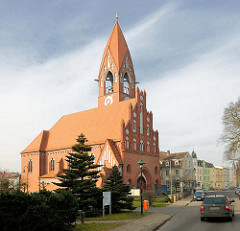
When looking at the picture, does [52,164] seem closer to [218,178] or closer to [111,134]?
[111,134]

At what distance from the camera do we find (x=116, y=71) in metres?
54.9

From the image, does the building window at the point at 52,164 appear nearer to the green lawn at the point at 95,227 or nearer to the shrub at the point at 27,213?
the green lawn at the point at 95,227

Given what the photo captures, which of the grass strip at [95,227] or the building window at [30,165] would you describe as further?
the building window at [30,165]

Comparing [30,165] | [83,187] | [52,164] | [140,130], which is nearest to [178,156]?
[140,130]

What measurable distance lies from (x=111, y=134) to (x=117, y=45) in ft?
66.2

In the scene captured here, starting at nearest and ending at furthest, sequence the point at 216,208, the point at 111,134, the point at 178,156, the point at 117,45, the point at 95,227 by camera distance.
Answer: the point at 95,227 < the point at 216,208 < the point at 111,134 < the point at 117,45 < the point at 178,156

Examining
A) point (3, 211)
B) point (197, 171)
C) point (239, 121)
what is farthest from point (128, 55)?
point (197, 171)

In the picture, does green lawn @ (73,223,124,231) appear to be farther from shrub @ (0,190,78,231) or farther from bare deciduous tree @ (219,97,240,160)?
bare deciduous tree @ (219,97,240,160)

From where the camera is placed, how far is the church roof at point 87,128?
1818 inches

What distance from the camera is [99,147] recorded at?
45.2 meters

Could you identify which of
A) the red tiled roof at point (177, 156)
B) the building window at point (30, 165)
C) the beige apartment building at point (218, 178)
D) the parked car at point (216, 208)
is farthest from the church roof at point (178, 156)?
the parked car at point (216, 208)

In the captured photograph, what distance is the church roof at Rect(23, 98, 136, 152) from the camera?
4618 centimetres

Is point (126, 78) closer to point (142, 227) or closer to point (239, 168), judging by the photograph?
point (239, 168)

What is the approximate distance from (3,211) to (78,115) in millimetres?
44708
